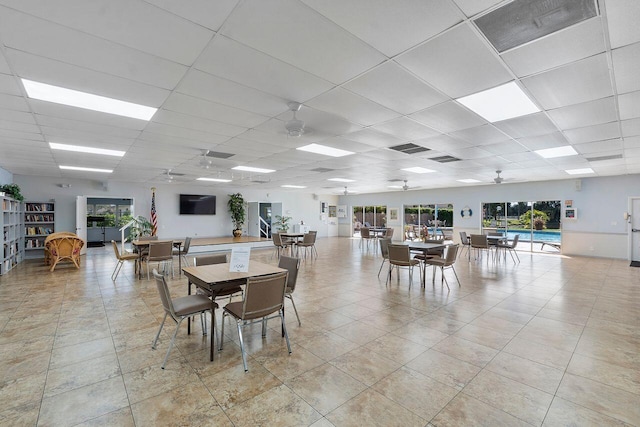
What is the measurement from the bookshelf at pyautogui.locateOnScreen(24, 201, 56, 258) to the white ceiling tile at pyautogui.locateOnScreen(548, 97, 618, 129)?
41.9 ft

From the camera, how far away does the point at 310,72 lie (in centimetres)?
260

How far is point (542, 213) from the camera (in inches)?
426

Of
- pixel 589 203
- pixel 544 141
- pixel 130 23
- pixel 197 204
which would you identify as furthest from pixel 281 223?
pixel 130 23

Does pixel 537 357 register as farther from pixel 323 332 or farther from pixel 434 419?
pixel 323 332

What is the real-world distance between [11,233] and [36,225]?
240 cm

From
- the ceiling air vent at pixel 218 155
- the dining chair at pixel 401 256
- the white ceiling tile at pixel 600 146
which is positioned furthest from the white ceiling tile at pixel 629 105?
the ceiling air vent at pixel 218 155

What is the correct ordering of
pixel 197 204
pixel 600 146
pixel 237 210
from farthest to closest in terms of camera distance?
pixel 237 210
pixel 197 204
pixel 600 146

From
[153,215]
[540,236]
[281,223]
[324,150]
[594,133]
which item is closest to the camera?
[594,133]

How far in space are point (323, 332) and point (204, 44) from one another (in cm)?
310

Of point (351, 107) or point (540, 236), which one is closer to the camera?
point (351, 107)

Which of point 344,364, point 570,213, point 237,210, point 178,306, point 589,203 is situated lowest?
point 344,364

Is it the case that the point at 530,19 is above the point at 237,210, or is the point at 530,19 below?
above

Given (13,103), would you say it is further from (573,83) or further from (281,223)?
(281,223)

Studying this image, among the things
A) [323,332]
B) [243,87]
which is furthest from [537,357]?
[243,87]
